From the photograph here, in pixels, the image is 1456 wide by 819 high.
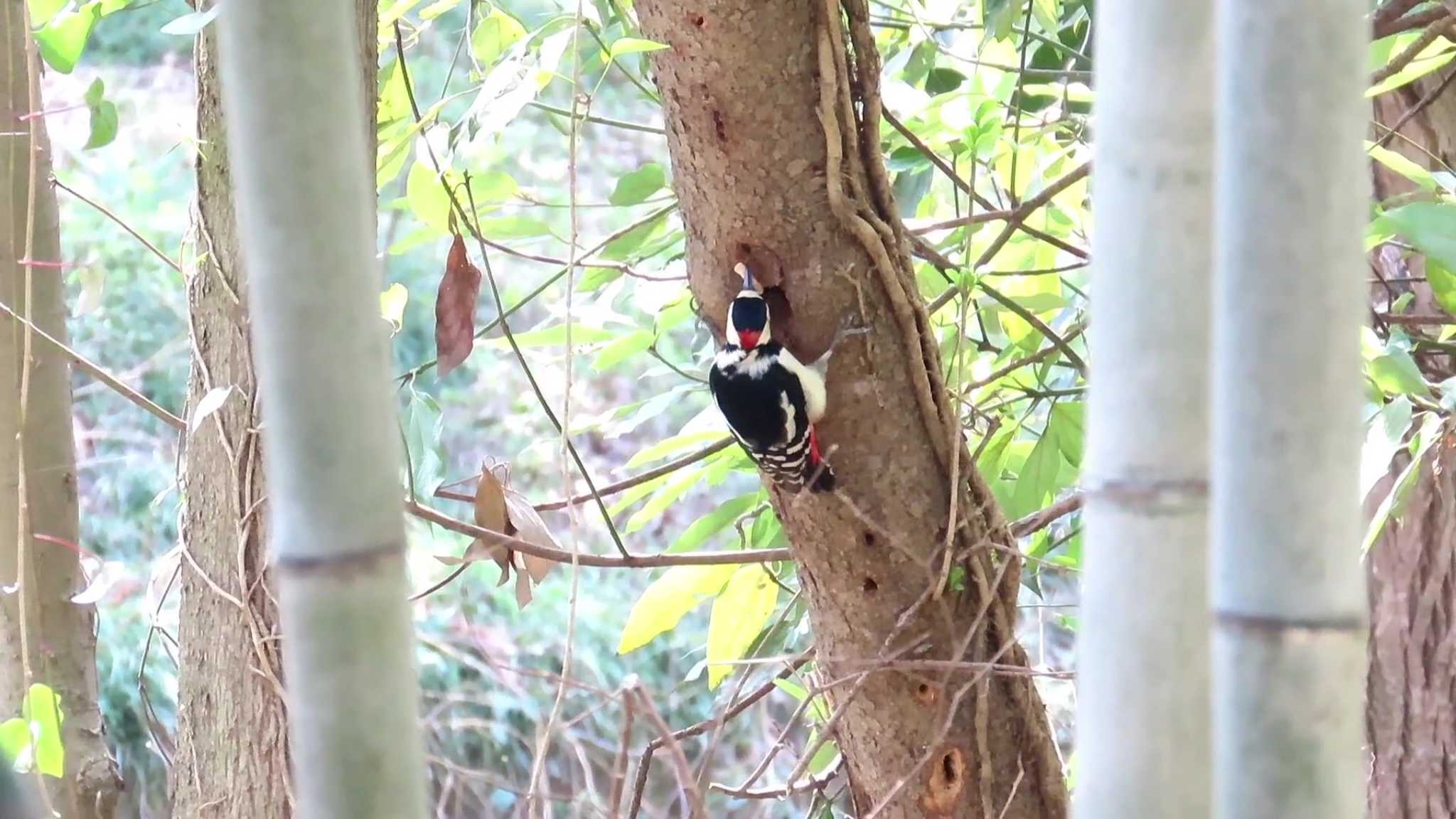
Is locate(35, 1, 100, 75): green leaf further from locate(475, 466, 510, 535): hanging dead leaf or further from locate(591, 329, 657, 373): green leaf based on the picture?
locate(591, 329, 657, 373): green leaf

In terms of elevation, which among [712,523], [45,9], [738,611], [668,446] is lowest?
[738,611]

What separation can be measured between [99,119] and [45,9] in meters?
0.23

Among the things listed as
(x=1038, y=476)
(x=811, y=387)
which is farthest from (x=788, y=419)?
(x=1038, y=476)

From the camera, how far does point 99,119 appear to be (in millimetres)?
1096

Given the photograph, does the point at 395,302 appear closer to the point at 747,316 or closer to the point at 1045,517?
the point at 747,316

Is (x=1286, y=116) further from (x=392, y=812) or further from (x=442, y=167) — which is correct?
(x=442, y=167)

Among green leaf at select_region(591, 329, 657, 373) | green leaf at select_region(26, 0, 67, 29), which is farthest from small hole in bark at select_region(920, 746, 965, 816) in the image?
green leaf at select_region(26, 0, 67, 29)

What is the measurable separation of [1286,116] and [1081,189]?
57.7 inches

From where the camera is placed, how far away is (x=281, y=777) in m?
1.12

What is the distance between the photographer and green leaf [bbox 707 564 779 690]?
1.61m

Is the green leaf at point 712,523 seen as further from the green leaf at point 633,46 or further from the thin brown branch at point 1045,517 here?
the green leaf at point 633,46

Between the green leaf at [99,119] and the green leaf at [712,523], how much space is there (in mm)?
800

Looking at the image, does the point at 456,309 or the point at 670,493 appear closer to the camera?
the point at 456,309

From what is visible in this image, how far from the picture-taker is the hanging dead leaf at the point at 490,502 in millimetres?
1303
